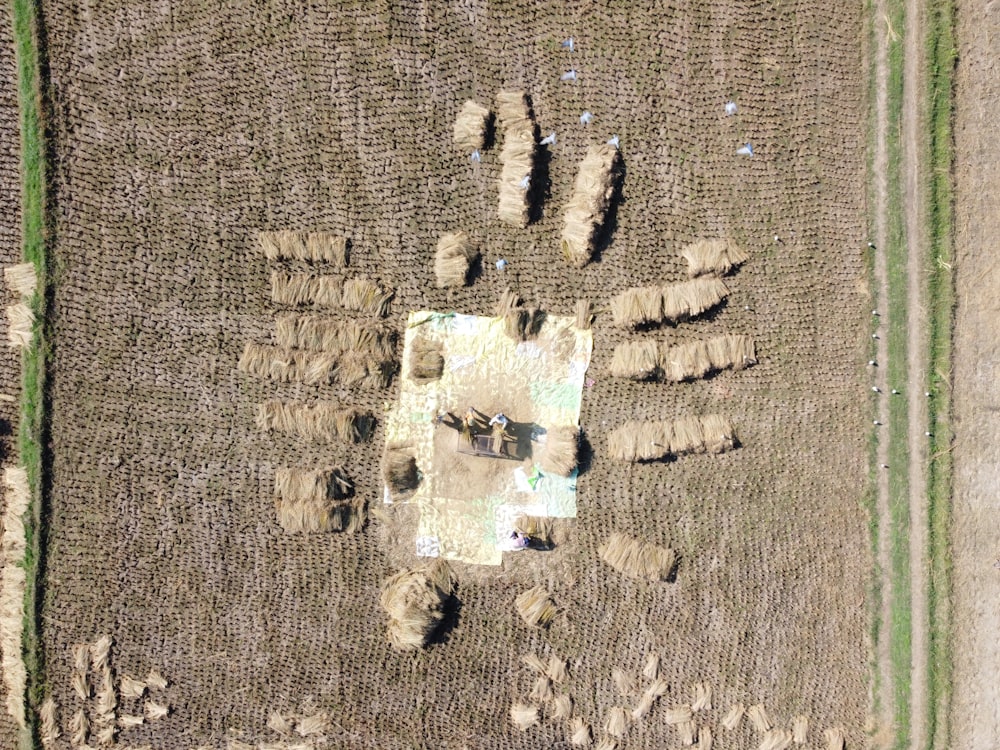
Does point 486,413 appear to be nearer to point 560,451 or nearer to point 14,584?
point 560,451

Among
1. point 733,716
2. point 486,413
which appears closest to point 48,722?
point 486,413

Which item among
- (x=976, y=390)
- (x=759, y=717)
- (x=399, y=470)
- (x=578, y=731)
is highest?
(x=976, y=390)

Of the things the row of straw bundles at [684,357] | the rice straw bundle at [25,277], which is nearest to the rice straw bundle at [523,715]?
the row of straw bundles at [684,357]

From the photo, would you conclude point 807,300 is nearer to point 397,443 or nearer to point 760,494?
point 760,494

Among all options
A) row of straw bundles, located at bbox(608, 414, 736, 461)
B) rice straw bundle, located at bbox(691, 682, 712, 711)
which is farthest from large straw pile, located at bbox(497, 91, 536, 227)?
rice straw bundle, located at bbox(691, 682, 712, 711)

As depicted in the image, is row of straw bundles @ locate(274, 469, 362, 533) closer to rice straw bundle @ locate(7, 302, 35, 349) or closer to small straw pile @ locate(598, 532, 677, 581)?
small straw pile @ locate(598, 532, 677, 581)
